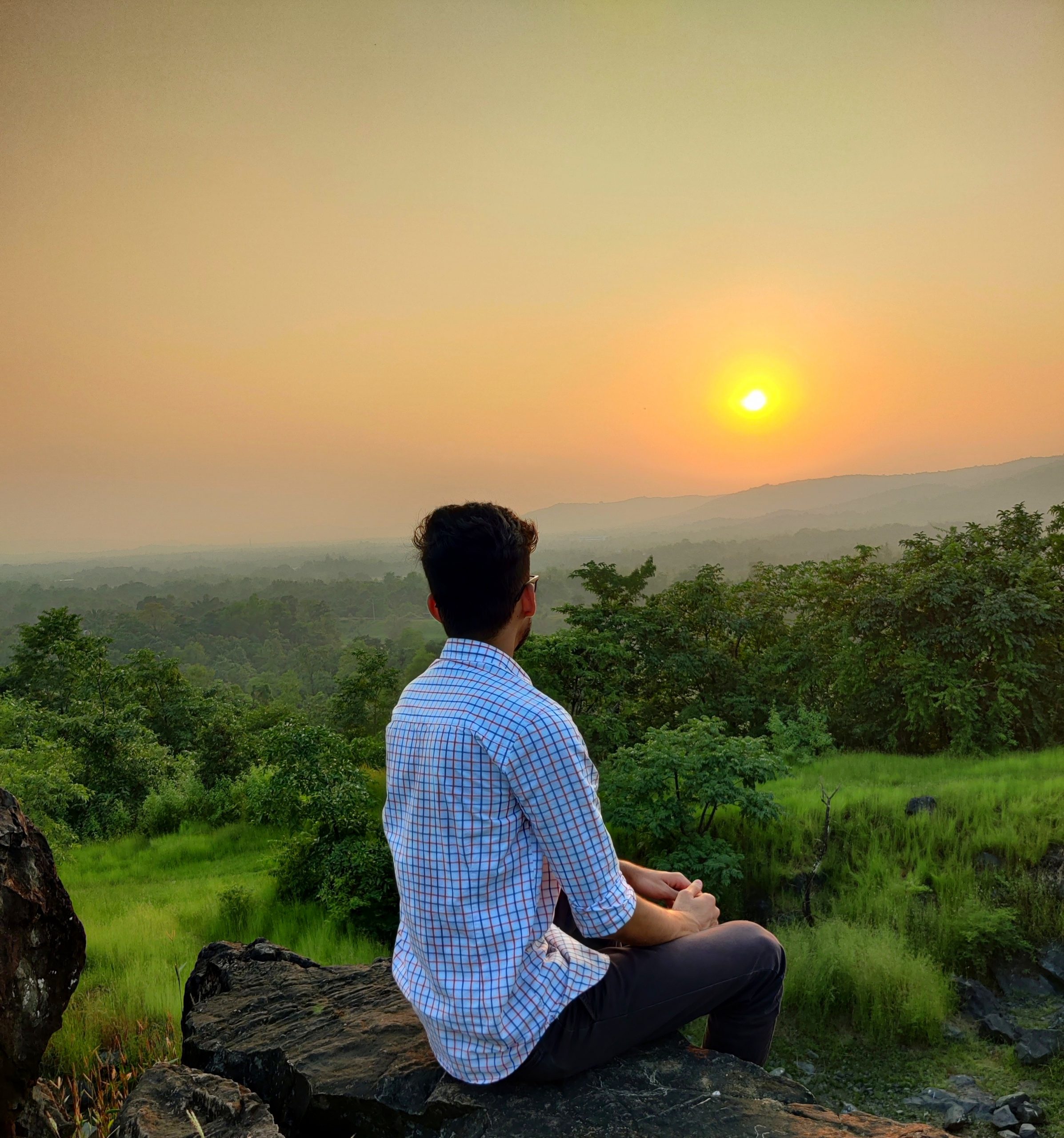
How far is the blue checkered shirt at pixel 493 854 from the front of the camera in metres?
1.93

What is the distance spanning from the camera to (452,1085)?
7.38 ft

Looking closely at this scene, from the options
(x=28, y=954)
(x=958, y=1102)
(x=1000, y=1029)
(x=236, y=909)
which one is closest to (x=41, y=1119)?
(x=28, y=954)

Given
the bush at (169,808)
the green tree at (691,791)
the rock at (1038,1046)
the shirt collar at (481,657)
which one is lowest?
the bush at (169,808)

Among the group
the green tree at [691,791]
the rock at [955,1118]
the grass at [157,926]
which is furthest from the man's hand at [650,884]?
the green tree at [691,791]

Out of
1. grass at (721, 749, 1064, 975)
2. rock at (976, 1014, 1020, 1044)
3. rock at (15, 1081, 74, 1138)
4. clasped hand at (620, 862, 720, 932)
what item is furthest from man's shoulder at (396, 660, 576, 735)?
grass at (721, 749, 1064, 975)

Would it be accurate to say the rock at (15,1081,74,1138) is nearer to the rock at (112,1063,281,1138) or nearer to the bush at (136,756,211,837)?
the rock at (112,1063,281,1138)

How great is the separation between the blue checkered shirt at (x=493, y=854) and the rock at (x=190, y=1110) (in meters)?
0.68

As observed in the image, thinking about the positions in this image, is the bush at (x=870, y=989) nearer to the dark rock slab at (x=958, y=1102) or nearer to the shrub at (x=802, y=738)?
the dark rock slab at (x=958, y=1102)

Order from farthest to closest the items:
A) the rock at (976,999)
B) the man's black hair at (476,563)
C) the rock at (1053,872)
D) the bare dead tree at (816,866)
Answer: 1. the bare dead tree at (816,866)
2. the rock at (1053,872)
3. the rock at (976,999)
4. the man's black hair at (476,563)

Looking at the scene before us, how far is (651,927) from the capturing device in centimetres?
217

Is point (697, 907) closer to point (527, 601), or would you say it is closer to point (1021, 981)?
point (527, 601)

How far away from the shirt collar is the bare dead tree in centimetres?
502

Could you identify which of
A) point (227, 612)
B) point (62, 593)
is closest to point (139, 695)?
point (227, 612)

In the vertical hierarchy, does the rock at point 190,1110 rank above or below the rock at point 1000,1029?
above
